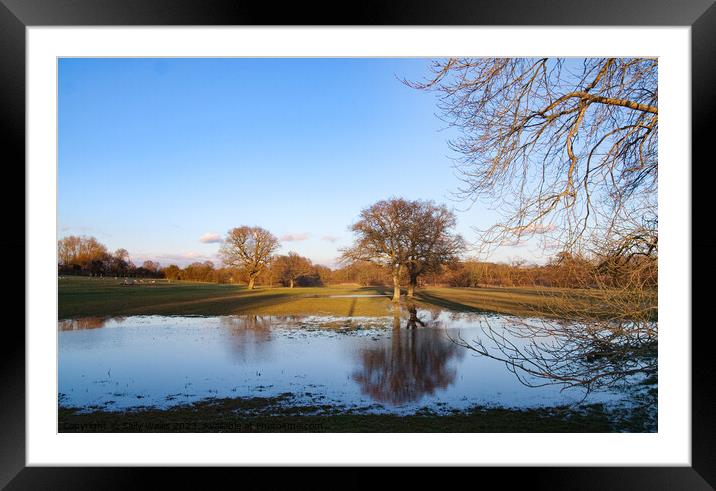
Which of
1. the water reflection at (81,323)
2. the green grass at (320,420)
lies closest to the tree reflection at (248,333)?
the green grass at (320,420)

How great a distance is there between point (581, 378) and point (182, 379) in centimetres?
473

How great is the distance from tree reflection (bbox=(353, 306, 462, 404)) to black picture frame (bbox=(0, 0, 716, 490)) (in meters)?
1.95

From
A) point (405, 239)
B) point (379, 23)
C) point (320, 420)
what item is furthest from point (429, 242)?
point (379, 23)

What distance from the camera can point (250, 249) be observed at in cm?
609

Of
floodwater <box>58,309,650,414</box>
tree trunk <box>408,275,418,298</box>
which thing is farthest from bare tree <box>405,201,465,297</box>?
floodwater <box>58,309,650,414</box>

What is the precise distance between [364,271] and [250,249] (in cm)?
217

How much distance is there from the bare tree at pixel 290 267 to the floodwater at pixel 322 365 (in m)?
0.79

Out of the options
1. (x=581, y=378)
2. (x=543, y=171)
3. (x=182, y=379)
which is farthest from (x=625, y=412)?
(x=182, y=379)

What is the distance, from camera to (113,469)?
2391mm

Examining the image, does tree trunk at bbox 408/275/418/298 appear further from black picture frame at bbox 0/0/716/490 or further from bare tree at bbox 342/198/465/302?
black picture frame at bbox 0/0/716/490

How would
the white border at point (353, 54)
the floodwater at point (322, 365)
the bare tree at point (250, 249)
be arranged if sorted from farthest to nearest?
1. the bare tree at point (250, 249)
2. the floodwater at point (322, 365)
3. the white border at point (353, 54)

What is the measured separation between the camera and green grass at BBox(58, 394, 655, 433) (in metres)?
3.69

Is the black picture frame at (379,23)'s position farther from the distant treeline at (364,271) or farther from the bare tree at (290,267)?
the bare tree at (290,267)

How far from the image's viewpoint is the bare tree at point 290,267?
19.5 ft
